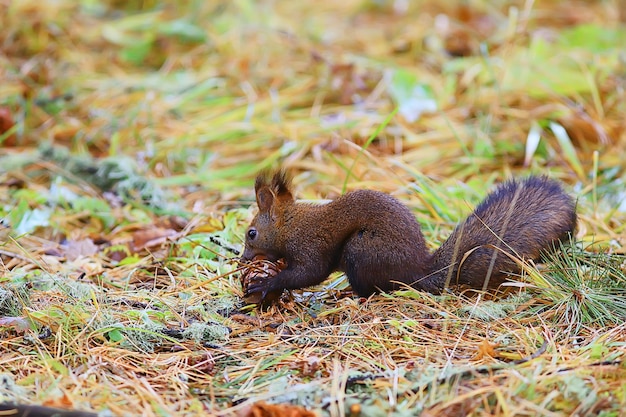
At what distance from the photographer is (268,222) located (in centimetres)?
342

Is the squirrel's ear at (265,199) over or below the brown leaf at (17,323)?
over

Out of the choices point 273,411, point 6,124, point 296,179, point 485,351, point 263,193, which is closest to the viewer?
point 273,411

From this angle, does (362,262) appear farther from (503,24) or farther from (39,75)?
(503,24)

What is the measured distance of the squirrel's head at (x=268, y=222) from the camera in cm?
340

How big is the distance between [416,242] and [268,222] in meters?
0.63

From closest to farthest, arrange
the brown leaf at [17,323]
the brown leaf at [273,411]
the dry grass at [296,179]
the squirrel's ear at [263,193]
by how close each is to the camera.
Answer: the brown leaf at [273,411] < the dry grass at [296,179] < the brown leaf at [17,323] < the squirrel's ear at [263,193]

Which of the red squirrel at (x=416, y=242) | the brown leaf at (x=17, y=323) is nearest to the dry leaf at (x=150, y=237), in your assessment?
the red squirrel at (x=416, y=242)

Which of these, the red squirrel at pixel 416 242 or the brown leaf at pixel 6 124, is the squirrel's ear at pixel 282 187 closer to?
the red squirrel at pixel 416 242

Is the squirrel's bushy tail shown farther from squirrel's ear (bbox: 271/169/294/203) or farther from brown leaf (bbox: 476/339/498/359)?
squirrel's ear (bbox: 271/169/294/203)

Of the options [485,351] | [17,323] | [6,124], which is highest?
[485,351]

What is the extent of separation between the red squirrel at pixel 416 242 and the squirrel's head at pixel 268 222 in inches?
4.1

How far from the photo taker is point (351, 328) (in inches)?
112

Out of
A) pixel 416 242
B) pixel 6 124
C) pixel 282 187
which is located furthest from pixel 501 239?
pixel 6 124

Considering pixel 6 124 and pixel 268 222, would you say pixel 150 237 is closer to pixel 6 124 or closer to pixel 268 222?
pixel 268 222
